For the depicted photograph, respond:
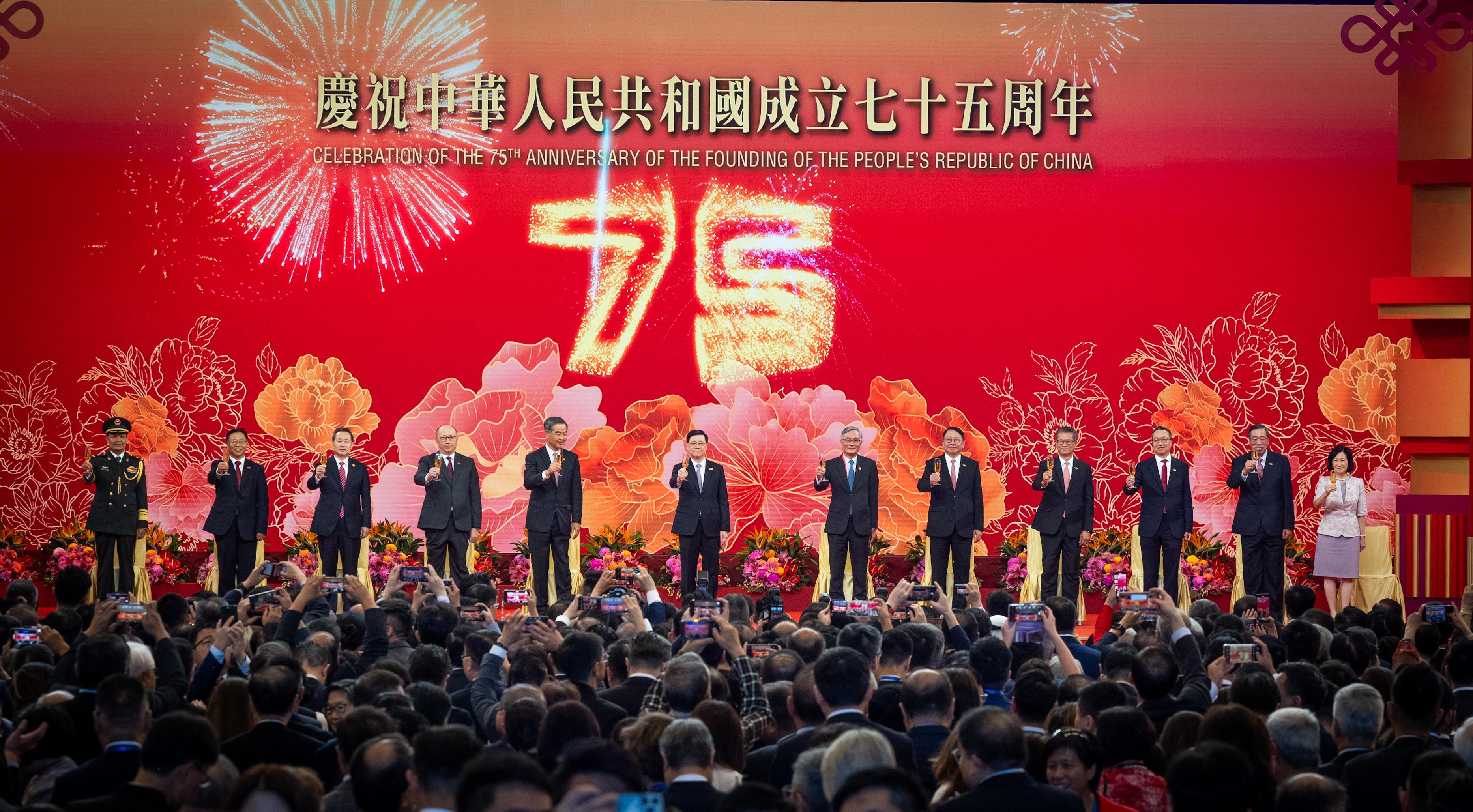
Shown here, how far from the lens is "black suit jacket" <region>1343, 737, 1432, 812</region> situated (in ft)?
10.3

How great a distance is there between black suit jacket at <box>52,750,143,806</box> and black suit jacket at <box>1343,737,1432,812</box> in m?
2.62

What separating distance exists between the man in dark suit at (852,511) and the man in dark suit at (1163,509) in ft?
5.37

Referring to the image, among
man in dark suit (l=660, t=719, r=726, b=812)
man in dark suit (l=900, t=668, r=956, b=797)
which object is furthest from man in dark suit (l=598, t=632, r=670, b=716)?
man in dark suit (l=660, t=719, r=726, b=812)

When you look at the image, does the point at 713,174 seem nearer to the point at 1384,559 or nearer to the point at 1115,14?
the point at 1115,14

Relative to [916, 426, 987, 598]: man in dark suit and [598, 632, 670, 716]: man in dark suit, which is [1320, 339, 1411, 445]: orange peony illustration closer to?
[916, 426, 987, 598]: man in dark suit

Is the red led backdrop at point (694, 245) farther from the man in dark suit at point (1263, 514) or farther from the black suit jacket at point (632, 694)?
the black suit jacket at point (632, 694)

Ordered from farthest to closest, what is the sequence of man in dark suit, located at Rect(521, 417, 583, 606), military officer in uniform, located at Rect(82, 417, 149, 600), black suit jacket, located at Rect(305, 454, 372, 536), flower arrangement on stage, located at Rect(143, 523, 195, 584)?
flower arrangement on stage, located at Rect(143, 523, 195, 584) → man in dark suit, located at Rect(521, 417, 583, 606) → black suit jacket, located at Rect(305, 454, 372, 536) → military officer in uniform, located at Rect(82, 417, 149, 600)

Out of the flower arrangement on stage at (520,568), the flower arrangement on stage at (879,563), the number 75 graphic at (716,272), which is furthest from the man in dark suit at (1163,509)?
the flower arrangement on stage at (520,568)

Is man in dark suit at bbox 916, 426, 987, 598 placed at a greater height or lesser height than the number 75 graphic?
lesser

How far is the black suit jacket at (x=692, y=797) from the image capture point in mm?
2773

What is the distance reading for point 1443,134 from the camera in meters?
10.3

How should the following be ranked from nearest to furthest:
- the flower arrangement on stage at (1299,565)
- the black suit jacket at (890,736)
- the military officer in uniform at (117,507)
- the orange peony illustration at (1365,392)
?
the black suit jacket at (890,736) → the military officer in uniform at (117,507) → the flower arrangement on stage at (1299,565) → the orange peony illustration at (1365,392)

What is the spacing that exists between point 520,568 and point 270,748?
21.3 feet

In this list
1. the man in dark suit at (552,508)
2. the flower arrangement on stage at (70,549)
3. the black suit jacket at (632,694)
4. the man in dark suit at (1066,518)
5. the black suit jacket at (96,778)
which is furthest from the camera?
the flower arrangement on stage at (70,549)
